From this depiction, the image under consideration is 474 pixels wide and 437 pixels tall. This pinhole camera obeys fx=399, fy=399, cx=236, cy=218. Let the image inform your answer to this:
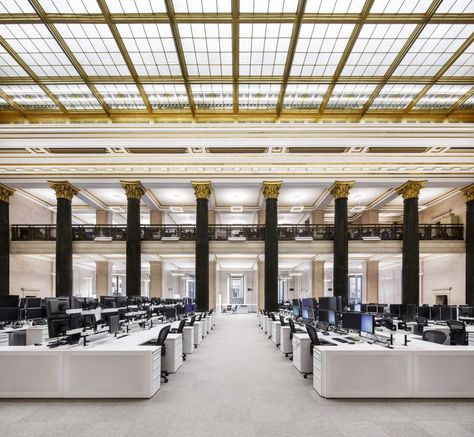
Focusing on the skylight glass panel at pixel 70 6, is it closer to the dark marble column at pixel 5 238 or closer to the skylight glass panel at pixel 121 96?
the skylight glass panel at pixel 121 96

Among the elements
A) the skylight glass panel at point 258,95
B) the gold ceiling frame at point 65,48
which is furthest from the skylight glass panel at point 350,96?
the gold ceiling frame at point 65,48

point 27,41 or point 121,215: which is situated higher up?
point 27,41

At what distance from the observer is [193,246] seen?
65.1ft

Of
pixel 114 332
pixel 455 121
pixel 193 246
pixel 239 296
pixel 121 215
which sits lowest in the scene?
pixel 239 296

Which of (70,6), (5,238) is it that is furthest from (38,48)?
(5,238)

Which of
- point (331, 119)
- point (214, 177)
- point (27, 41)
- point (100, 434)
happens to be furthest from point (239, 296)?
point (100, 434)

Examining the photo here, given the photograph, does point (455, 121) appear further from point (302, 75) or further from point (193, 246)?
point (193, 246)

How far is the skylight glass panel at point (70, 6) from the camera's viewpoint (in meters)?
8.66

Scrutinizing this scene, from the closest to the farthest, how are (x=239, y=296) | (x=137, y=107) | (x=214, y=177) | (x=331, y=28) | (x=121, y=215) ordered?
(x=331, y=28) → (x=137, y=107) → (x=214, y=177) → (x=121, y=215) → (x=239, y=296)

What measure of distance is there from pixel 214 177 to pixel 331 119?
6.09 metres

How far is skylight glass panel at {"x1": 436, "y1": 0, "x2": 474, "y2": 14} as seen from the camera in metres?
8.61

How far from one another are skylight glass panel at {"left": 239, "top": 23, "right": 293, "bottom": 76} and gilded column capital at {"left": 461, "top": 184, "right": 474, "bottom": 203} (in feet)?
40.1

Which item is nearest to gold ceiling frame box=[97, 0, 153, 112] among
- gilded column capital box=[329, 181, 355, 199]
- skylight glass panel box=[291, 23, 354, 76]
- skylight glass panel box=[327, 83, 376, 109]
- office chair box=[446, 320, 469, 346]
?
skylight glass panel box=[291, 23, 354, 76]

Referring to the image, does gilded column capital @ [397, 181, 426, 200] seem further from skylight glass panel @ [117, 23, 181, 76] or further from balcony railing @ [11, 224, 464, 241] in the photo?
skylight glass panel @ [117, 23, 181, 76]
